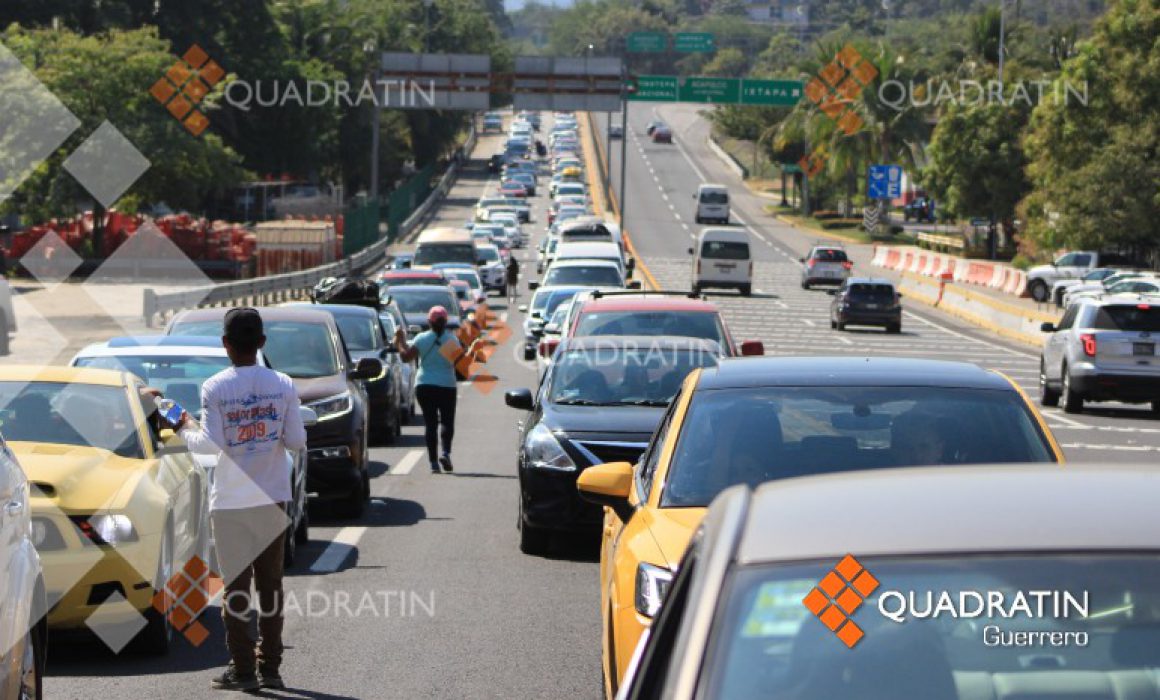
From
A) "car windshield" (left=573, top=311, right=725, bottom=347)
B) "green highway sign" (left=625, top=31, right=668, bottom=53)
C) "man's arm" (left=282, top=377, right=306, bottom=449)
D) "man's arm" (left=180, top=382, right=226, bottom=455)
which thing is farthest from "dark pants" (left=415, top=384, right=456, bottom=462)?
"green highway sign" (left=625, top=31, right=668, bottom=53)

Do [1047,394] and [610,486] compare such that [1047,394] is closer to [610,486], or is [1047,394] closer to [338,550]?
[338,550]

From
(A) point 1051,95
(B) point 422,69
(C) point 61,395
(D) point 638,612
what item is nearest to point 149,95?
(B) point 422,69

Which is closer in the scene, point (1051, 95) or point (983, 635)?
point (983, 635)

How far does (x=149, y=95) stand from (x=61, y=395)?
179 ft

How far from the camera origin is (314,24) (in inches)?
4284

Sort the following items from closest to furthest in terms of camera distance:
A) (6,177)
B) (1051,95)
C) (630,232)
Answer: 1. (6,177)
2. (1051,95)
3. (630,232)

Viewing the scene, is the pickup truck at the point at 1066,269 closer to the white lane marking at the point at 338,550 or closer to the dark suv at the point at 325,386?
the dark suv at the point at 325,386

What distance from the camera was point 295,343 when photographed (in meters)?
18.0

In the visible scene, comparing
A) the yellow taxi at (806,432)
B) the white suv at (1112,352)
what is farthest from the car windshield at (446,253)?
the yellow taxi at (806,432)

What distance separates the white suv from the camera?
2730 centimetres

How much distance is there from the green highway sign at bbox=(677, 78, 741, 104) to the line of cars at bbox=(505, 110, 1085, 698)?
2844 inches

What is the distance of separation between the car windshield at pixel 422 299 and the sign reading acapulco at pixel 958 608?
31025mm

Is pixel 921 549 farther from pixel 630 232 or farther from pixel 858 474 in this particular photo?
pixel 630 232

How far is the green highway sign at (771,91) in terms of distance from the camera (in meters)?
92.2
